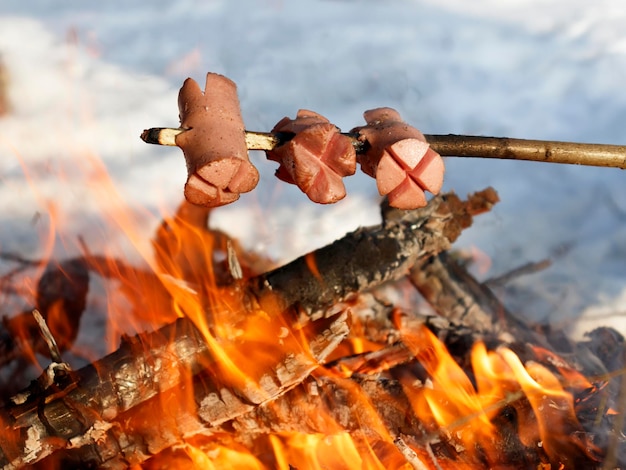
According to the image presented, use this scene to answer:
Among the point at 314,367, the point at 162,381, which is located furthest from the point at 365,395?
the point at 162,381

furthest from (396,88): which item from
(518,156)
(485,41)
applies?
(518,156)

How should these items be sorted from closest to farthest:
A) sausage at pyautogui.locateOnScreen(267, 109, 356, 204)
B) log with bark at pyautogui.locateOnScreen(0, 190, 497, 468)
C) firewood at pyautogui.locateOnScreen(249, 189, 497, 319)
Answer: sausage at pyautogui.locateOnScreen(267, 109, 356, 204) → log with bark at pyautogui.locateOnScreen(0, 190, 497, 468) → firewood at pyautogui.locateOnScreen(249, 189, 497, 319)

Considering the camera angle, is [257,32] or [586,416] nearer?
[586,416]

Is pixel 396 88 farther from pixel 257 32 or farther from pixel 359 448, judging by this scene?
pixel 359 448

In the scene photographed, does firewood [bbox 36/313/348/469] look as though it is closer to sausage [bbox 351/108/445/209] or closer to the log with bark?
the log with bark

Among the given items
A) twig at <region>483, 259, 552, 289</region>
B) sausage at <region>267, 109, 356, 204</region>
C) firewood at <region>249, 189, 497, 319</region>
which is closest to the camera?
sausage at <region>267, 109, 356, 204</region>

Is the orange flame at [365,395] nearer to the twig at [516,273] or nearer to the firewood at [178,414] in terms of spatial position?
the firewood at [178,414]

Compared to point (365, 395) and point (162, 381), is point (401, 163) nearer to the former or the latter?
point (365, 395)

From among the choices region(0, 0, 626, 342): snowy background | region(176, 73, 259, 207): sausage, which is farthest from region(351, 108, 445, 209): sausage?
region(0, 0, 626, 342): snowy background
